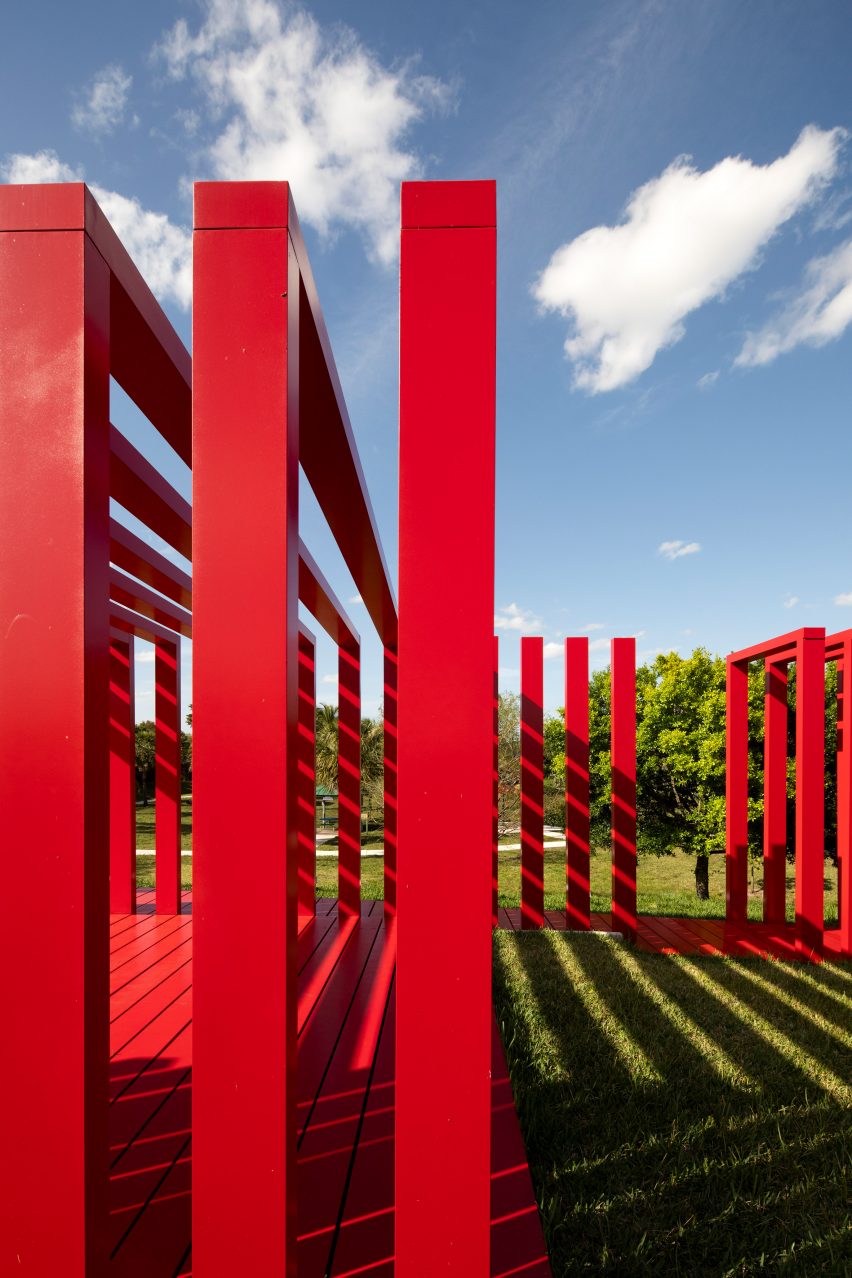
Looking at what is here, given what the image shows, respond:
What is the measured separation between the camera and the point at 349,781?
8.30 metres

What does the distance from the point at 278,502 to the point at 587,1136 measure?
12.1ft

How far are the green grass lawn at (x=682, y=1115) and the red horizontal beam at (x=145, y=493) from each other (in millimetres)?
4391

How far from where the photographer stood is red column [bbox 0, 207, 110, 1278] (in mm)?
1611

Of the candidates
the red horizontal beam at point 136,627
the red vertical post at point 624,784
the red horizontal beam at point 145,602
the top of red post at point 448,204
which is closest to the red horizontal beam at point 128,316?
the top of red post at point 448,204

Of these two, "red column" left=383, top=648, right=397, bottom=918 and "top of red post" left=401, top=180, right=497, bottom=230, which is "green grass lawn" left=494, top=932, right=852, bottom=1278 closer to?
"red column" left=383, top=648, right=397, bottom=918

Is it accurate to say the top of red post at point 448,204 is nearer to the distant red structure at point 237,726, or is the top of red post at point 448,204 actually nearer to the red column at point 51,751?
the distant red structure at point 237,726

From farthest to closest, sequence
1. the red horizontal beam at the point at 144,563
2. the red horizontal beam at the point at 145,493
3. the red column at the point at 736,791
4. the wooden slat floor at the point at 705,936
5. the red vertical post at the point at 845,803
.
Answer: the red column at the point at 736,791, the red vertical post at the point at 845,803, the wooden slat floor at the point at 705,936, the red horizontal beam at the point at 144,563, the red horizontal beam at the point at 145,493

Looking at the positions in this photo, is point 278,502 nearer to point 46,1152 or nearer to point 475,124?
point 46,1152

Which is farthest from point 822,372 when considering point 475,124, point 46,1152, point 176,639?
point 46,1152

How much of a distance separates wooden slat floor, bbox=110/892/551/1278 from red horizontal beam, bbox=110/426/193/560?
3557 millimetres

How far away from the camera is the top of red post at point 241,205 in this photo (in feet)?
5.77

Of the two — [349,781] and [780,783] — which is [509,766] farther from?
[349,781]

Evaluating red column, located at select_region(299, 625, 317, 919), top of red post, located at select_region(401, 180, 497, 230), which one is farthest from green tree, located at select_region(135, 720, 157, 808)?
top of red post, located at select_region(401, 180, 497, 230)

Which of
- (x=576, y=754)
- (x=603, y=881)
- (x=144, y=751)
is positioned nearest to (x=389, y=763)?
(x=576, y=754)
